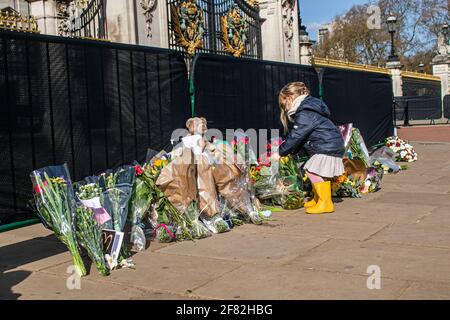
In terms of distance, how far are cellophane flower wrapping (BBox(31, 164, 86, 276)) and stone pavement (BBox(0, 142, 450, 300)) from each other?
25 centimetres

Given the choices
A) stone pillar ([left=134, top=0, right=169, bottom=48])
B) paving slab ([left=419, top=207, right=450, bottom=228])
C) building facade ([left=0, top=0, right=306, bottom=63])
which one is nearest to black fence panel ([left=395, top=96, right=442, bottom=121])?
building facade ([left=0, top=0, right=306, bottom=63])

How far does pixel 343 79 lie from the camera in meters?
13.3

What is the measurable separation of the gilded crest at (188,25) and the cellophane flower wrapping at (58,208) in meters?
7.23

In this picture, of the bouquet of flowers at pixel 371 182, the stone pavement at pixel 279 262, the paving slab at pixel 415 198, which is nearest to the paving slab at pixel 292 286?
the stone pavement at pixel 279 262

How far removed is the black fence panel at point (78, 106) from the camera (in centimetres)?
654

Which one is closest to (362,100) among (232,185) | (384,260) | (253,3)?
(253,3)

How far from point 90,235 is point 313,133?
339 centimetres

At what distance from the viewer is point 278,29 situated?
15438 millimetres

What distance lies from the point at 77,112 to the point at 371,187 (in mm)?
4381

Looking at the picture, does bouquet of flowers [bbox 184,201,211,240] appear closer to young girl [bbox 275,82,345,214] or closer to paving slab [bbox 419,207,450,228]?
young girl [bbox 275,82,345,214]

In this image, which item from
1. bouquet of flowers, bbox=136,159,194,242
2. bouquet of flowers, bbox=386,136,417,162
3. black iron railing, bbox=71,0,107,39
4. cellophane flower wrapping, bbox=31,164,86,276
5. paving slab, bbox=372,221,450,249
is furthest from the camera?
bouquet of flowers, bbox=386,136,417,162

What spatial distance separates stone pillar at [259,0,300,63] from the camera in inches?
608

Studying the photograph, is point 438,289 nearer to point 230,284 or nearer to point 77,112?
point 230,284

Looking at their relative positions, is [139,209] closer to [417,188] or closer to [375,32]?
[417,188]
